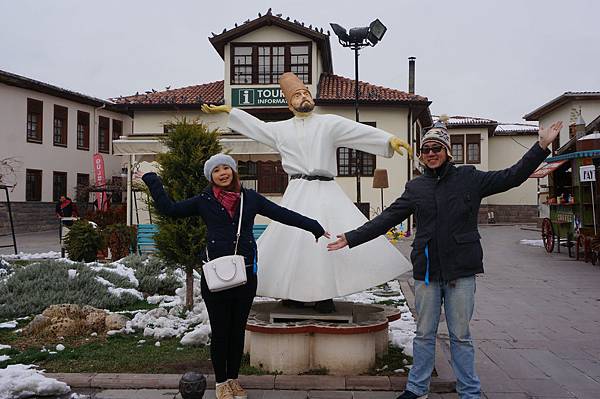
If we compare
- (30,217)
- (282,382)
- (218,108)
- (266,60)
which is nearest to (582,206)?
(218,108)

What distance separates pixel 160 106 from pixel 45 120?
746cm

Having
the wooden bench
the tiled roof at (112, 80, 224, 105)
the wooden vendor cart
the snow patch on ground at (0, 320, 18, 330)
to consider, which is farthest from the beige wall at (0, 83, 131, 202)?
the wooden vendor cart

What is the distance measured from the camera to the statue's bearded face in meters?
4.85

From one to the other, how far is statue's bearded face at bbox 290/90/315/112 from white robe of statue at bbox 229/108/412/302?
0.09 metres

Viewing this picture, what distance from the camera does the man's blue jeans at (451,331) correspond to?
366cm

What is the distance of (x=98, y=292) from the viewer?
303 inches

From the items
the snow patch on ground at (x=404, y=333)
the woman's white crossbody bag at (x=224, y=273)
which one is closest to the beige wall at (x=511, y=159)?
the snow patch on ground at (x=404, y=333)

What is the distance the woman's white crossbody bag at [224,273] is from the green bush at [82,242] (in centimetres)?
832

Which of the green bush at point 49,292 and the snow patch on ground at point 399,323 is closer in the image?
the snow patch on ground at point 399,323

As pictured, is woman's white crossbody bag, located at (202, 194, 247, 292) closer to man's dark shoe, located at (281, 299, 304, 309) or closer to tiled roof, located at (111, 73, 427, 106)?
man's dark shoe, located at (281, 299, 304, 309)

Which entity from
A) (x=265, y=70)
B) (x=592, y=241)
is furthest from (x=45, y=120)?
(x=592, y=241)

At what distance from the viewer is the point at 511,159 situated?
→ 3672 cm

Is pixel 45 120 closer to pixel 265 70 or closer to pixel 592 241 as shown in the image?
pixel 265 70

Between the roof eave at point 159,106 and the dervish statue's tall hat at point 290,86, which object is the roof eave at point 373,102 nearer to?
the roof eave at point 159,106
